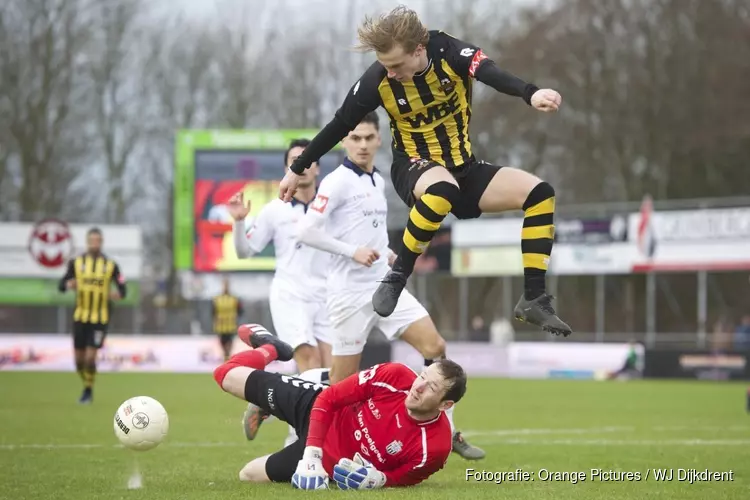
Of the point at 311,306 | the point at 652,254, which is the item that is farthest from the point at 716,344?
the point at 311,306

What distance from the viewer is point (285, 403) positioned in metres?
7.86

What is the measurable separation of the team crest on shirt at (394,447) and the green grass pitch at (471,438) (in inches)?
10.4

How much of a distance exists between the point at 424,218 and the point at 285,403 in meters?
1.60

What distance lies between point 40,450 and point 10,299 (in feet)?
77.6

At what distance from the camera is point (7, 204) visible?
38.3 metres

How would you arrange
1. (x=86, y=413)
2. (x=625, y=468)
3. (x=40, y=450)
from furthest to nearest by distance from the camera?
(x=86, y=413)
(x=40, y=450)
(x=625, y=468)

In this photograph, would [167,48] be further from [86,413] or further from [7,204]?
[86,413]

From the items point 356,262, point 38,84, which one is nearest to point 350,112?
point 356,262

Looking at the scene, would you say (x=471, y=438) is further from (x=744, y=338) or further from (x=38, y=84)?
(x=38, y=84)

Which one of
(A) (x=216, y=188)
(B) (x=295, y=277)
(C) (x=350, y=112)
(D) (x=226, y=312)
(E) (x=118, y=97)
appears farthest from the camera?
(E) (x=118, y=97)

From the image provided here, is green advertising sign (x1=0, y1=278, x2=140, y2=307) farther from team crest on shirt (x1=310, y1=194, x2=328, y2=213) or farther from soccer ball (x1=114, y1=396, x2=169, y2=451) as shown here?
soccer ball (x1=114, y1=396, x2=169, y2=451)

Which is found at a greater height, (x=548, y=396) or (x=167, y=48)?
(x=167, y=48)

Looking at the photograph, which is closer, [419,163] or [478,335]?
[419,163]

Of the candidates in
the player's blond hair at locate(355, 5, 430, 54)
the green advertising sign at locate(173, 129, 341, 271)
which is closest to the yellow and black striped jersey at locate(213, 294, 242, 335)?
the green advertising sign at locate(173, 129, 341, 271)
